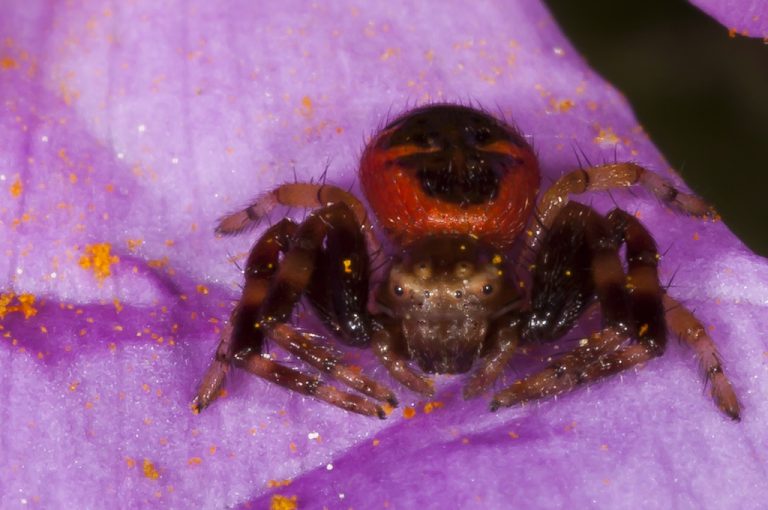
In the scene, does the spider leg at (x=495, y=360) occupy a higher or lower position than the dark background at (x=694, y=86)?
higher

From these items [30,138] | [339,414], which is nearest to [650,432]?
[339,414]

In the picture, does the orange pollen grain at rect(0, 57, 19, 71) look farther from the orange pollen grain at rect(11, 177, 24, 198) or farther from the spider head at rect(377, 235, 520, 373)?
the spider head at rect(377, 235, 520, 373)

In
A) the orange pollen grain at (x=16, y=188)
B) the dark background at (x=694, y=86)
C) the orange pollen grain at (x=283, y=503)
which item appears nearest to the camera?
the orange pollen grain at (x=283, y=503)

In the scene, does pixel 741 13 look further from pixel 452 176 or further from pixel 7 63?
pixel 7 63

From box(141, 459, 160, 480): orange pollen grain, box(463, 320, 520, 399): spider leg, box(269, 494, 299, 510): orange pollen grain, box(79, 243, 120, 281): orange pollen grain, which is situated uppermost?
box(463, 320, 520, 399): spider leg

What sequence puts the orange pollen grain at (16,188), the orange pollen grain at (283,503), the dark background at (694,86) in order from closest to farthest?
the orange pollen grain at (283,503) → the orange pollen grain at (16,188) → the dark background at (694,86)

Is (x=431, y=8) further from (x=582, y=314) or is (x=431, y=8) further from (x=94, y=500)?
(x=94, y=500)

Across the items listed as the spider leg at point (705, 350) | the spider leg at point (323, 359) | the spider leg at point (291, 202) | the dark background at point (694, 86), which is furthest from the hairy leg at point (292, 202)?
the dark background at point (694, 86)

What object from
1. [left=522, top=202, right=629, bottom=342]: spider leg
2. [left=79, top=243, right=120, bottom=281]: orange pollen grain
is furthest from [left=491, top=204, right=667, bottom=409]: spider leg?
[left=79, top=243, right=120, bottom=281]: orange pollen grain

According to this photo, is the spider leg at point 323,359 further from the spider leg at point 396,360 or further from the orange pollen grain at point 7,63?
the orange pollen grain at point 7,63
